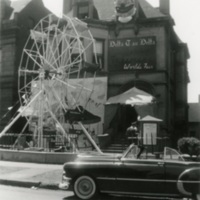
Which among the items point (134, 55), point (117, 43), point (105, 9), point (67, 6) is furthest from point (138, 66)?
point (67, 6)

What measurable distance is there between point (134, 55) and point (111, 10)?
5094mm

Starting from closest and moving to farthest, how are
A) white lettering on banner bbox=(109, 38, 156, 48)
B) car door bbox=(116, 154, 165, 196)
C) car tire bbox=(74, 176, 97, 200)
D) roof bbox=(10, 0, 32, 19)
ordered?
car door bbox=(116, 154, 165, 196) → car tire bbox=(74, 176, 97, 200) → white lettering on banner bbox=(109, 38, 156, 48) → roof bbox=(10, 0, 32, 19)

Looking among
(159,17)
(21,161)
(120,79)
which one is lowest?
(21,161)

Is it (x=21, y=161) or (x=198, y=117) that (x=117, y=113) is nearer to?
(x=21, y=161)

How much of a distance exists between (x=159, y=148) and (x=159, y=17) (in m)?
11.1

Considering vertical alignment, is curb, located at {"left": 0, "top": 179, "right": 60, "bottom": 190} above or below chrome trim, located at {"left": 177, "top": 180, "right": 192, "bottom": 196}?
below

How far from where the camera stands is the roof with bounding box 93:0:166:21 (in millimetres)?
26156

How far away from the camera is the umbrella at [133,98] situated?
22.5 meters

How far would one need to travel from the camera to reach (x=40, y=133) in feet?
65.2

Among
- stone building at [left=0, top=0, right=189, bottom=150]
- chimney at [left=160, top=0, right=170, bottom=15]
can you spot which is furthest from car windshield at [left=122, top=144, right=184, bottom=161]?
chimney at [left=160, top=0, right=170, bottom=15]

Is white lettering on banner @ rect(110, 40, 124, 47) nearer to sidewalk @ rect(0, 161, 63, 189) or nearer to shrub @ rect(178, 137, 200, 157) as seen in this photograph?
shrub @ rect(178, 137, 200, 157)

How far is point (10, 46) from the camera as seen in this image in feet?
98.7

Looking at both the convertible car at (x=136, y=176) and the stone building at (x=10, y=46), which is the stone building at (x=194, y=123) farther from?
the convertible car at (x=136, y=176)

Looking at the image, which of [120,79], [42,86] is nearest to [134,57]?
[120,79]
